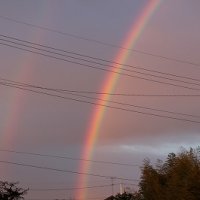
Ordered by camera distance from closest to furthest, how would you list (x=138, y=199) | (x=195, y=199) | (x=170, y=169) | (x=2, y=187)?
(x=195, y=199) < (x=170, y=169) < (x=138, y=199) < (x=2, y=187)

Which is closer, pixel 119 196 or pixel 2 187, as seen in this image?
pixel 119 196

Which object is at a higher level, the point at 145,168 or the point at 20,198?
the point at 20,198

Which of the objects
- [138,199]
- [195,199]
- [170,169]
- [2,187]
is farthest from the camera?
[2,187]

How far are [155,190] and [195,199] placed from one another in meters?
4.47

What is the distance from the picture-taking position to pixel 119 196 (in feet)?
223

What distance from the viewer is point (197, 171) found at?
35.7 meters

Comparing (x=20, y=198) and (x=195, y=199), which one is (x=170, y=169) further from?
(x=20, y=198)

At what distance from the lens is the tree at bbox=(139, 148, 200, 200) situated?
115 feet

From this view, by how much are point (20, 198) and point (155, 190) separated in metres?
44.9

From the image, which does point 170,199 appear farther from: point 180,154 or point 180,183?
point 180,154

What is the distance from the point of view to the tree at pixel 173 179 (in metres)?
35.0

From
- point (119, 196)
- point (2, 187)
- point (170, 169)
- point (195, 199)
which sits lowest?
point (195, 199)

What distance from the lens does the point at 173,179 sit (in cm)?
3594

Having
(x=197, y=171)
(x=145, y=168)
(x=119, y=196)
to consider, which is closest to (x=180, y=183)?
(x=197, y=171)
